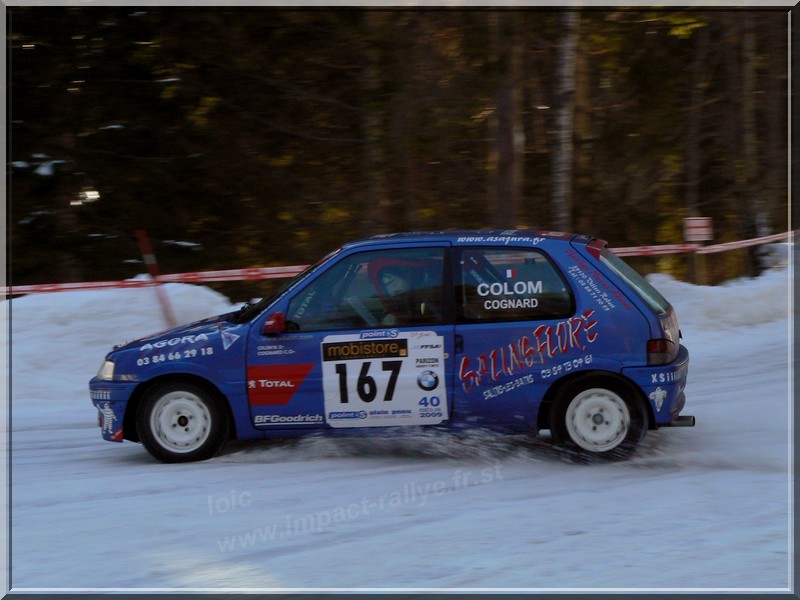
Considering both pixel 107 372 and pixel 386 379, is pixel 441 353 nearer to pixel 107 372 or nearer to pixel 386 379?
pixel 386 379

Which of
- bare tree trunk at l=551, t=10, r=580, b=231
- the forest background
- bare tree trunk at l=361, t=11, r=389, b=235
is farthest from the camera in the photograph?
the forest background

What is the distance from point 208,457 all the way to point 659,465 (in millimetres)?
3000

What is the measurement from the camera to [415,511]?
5805 millimetres

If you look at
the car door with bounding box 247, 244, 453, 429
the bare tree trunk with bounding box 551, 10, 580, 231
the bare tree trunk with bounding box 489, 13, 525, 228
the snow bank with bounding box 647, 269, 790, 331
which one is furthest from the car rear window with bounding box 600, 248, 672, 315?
the bare tree trunk with bounding box 489, 13, 525, 228

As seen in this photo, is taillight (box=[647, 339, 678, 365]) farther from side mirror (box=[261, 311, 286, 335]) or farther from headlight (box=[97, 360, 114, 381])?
headlight (box=[97, 360, 114, 381])

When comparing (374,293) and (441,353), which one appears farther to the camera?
(374,293)

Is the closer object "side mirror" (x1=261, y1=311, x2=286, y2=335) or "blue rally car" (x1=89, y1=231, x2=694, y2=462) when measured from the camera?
"blue rally car" (x1=89, y1=231, x2=694, y2=462)

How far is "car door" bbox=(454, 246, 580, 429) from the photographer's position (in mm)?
6539

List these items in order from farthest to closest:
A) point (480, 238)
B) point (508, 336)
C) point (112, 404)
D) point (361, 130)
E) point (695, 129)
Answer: point (695, 129) < point (361, 130) < point (112, 404) < point (480, 238) < point (508, 336)

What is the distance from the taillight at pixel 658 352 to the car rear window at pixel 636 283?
25 cm

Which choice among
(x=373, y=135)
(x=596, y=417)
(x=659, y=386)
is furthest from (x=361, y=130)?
(x=659, y=386)

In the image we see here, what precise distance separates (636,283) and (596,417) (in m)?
0.97

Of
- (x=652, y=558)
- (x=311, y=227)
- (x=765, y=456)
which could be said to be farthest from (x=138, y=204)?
(x=652, y=558)

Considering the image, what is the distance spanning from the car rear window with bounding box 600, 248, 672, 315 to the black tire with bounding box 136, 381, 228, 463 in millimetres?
2772
